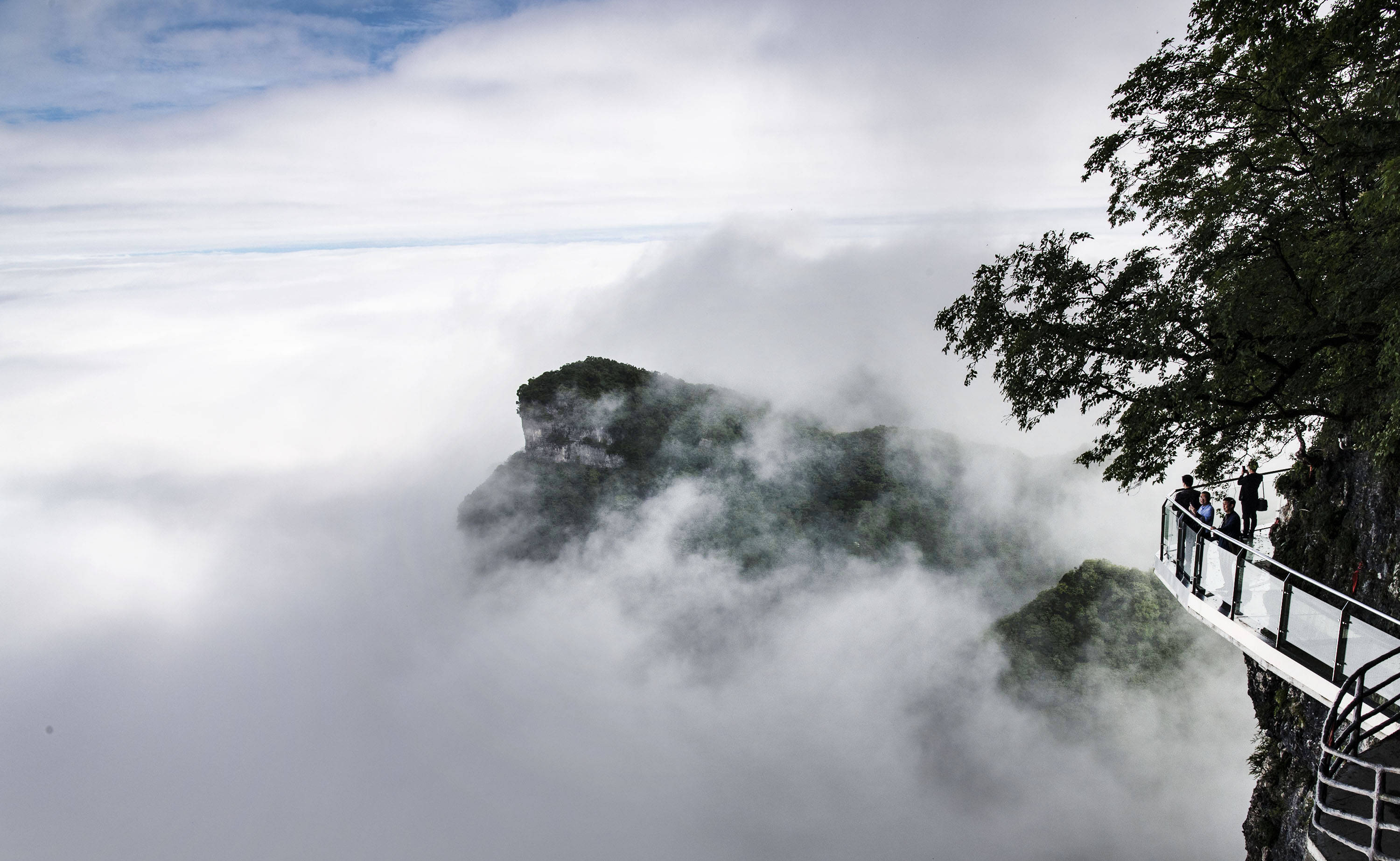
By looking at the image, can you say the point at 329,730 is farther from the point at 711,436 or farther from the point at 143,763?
the point at 711,436

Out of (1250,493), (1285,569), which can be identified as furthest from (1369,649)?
(1250,493)

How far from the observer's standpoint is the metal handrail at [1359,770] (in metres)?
5.96

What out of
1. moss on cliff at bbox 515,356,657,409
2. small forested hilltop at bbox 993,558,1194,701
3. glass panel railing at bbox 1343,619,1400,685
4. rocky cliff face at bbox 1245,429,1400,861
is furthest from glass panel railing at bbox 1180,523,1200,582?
moss on cliff at bbox 515,356,657,409

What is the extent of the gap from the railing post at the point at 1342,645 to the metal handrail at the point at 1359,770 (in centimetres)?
17

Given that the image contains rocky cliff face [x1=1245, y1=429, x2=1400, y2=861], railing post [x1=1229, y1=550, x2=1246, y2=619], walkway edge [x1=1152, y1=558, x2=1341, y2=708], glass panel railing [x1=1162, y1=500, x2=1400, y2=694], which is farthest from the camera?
rocky cliff face [x1=1245, y1=429, x2=1400, y2=861]

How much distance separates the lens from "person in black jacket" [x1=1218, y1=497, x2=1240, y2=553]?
485 inches

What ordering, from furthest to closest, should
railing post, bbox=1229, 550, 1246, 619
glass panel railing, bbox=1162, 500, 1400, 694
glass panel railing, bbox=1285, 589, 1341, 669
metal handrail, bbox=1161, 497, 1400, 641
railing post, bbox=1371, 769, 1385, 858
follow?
railing post, bbox=1229, 550, 1246, 619 → glass panel railing, bbox=1285, 589, 1341, 669 → glass panel railing, bbox=1162, 500, 1400, 694 → metal handrail, bbox=1161, 497, 1400, 641 → railing post, bbox=1371, 769, 1385, 858

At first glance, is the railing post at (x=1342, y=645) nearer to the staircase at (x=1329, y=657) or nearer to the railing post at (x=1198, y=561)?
the staircase at (x=1329, y=657)

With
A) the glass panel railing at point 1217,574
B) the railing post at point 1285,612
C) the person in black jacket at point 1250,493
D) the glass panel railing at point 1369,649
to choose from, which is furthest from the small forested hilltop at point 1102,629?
the glass panel railing at point 1369,649

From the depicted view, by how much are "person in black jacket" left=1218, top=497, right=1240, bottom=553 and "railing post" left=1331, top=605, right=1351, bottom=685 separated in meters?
4.00

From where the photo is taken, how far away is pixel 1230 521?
1262cm

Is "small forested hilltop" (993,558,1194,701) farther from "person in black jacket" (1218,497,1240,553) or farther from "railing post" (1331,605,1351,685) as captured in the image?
"railing post" (1331,605,1351,685)

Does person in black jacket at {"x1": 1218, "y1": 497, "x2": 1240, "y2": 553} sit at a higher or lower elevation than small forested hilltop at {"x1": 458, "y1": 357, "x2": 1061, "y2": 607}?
higher

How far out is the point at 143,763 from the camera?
184 metres
